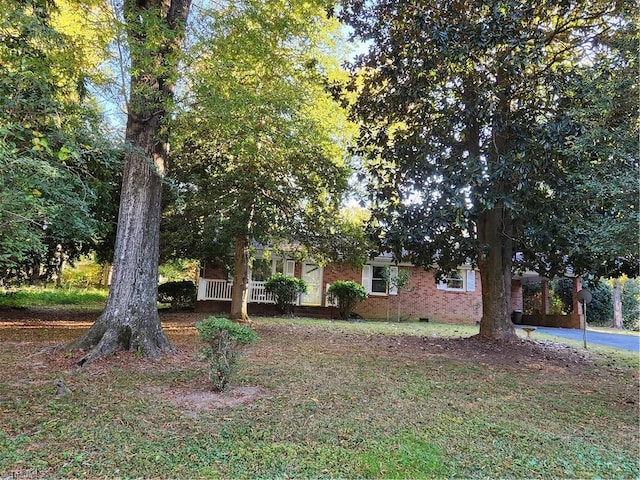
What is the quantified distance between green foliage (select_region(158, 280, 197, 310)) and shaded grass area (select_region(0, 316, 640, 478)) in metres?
11.3

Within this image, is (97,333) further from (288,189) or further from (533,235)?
(533,235)

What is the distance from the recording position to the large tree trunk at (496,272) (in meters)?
10.8

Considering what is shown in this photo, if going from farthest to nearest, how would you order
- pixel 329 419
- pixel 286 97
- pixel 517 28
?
pixel 286 97, pixel 517 28, pixel 329 419

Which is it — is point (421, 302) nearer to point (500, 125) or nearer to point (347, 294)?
point (347, 294)

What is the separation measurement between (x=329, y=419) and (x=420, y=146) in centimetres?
650

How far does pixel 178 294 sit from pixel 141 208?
12509 millimetres

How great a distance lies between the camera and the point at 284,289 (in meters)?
18.0

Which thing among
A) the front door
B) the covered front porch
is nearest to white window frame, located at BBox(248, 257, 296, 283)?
the front door

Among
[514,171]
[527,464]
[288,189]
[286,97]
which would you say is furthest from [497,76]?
[527,464]

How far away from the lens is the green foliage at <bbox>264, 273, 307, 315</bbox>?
1794 cm

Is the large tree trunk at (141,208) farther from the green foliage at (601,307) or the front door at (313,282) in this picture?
the green foliage at (601,307)

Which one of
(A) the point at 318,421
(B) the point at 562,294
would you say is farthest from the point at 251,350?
(B) the point at 562,294

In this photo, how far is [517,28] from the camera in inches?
281

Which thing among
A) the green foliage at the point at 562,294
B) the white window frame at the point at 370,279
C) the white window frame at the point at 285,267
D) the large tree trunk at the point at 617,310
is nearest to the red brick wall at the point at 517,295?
the green foliage at the point at 562,294
